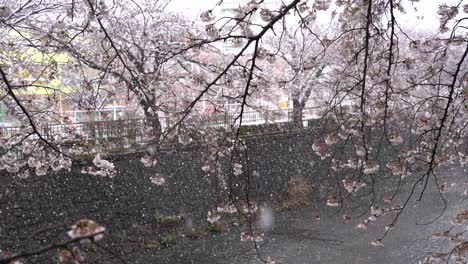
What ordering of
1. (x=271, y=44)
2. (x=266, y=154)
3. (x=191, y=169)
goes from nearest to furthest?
(x=191, y=169)
(x=266, y=154)
(x=271, y=44)

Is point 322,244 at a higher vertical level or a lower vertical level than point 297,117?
lower

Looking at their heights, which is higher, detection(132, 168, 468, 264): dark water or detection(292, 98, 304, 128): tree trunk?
detection(292, 98, 304, 128): tree trunk

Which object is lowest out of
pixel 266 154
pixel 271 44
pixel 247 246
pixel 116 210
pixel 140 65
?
pixel 247 246

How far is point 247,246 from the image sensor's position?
856 cm

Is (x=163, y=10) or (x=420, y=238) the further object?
(x=163, y=10)

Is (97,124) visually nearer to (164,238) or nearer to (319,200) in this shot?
(164,238)

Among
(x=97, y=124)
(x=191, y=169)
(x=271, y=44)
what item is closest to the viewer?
(x=97, y=124)

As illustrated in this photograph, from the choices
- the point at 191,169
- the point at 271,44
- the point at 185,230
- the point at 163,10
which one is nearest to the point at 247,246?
the point at 185,230

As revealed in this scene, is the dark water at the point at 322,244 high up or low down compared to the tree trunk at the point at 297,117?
down

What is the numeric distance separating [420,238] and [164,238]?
4.96 metres

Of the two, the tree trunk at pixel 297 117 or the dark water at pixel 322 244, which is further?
the tree trunk at pixel 297 117

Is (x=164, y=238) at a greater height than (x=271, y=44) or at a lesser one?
lesser

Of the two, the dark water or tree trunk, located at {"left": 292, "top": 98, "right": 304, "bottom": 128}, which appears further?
tree trunk, located at {"left": 292, "top": 98, "right": 304, "bottom": 128}

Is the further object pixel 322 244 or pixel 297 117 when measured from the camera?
pixel 297 117
